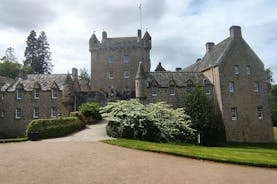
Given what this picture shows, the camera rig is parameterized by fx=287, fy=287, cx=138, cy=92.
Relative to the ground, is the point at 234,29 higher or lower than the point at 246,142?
higher

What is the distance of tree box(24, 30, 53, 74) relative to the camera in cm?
6656

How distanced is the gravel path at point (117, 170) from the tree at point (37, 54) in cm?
5474

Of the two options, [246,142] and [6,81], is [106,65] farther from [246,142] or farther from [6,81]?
[246,142]

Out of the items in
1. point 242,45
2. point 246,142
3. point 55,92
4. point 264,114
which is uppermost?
point 242,45

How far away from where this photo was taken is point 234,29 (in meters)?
40.1

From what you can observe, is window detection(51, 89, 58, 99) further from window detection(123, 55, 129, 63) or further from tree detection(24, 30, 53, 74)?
tree detection(24, 30, 53, 74)

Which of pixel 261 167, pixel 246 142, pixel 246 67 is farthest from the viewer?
pixel 246 67

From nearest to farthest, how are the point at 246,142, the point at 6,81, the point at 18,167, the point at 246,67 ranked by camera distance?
the point at 18,167 → the point at 246,142 → the point at 246,67 → the point at 6,81

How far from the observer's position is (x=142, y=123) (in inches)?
980

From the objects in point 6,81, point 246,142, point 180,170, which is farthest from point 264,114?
point 6,81

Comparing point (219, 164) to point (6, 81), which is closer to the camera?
point (219, 164)

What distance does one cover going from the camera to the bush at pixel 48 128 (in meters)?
25.6

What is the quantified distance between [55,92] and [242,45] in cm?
2733

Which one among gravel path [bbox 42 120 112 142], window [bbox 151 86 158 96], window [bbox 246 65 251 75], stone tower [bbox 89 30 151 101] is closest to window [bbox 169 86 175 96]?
window [bbox 151 86 158 96]
